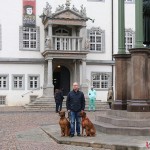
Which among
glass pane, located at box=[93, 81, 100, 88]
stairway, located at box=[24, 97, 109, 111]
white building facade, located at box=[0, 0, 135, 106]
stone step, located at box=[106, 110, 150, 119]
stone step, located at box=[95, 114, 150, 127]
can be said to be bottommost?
stairway, located at box=[24, 97, 109, 111]

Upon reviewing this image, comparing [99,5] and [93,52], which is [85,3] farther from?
[93,52]

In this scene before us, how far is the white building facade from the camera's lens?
35.5 m

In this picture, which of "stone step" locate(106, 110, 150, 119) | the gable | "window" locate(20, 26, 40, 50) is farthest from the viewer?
"window" locate(20, 26, 40, 50)

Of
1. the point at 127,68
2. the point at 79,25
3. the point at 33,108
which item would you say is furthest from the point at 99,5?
the point at 127,68

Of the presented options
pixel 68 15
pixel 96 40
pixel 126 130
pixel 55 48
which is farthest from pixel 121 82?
pixel 96 40

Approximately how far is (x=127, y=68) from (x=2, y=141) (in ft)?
16.9

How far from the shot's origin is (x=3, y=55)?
35.8m

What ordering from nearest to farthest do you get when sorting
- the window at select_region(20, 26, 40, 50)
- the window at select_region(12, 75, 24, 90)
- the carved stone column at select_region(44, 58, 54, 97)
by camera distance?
the carved stone column at select_region(44, 58, 54, 97) < the window at select_region(12, 75, 24, 90) < the window at select_region(20, 26, 40, 50)

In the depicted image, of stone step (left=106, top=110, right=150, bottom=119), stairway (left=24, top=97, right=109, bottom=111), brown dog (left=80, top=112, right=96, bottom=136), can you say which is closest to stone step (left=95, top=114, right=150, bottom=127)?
stone step (left=106, top=110, right=150, bottom=119)

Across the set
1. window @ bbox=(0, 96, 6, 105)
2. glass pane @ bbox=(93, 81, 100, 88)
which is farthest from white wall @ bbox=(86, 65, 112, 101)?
window @ bbox=(0, 96, 6, 105)

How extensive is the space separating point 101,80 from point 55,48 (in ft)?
17.6

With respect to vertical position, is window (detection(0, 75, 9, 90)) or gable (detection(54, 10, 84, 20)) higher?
→ gable (detection(54, 10, 84, 20))

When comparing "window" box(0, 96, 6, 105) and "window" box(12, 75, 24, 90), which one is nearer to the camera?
"window" box(0, 96, 6, 105)

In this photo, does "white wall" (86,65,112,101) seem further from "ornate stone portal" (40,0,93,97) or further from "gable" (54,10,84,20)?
"gable" (54,10,84,20)
